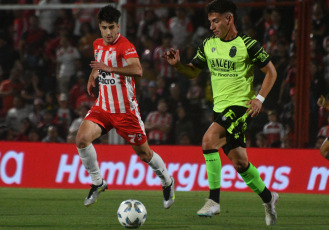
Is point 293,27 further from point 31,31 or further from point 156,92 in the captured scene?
point 31,31

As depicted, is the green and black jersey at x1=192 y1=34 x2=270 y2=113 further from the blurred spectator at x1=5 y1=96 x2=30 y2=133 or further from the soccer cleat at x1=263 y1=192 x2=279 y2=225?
the blurred spectator at x1=5 y1=96 x2=30 y2=133

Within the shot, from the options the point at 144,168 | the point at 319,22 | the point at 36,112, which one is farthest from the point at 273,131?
the point at 36,112

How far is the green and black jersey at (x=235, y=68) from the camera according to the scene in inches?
286

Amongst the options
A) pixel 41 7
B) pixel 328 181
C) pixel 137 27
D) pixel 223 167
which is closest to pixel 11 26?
pixel 41 7

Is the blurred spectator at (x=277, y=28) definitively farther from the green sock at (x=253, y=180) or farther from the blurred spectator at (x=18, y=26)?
the green sock at (x=253, y=180)

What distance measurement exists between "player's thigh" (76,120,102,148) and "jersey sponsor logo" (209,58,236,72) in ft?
5.14

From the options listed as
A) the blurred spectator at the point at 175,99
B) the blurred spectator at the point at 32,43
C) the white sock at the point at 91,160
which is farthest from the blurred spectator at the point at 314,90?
the blurred spectator at the point at 32,43

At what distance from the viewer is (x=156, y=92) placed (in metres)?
13.4

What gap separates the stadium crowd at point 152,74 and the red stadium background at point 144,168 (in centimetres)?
44

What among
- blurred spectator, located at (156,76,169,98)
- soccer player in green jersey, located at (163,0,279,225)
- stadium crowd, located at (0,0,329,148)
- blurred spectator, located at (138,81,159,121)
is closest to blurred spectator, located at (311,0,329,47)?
stadium crowd, located at (0,0,329,148)

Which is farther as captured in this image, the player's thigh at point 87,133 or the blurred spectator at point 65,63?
the blurred spectator at point 65,63

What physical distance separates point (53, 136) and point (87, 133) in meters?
5.78

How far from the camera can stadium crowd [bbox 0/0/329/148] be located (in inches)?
490

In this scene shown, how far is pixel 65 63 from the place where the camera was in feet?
47.2
